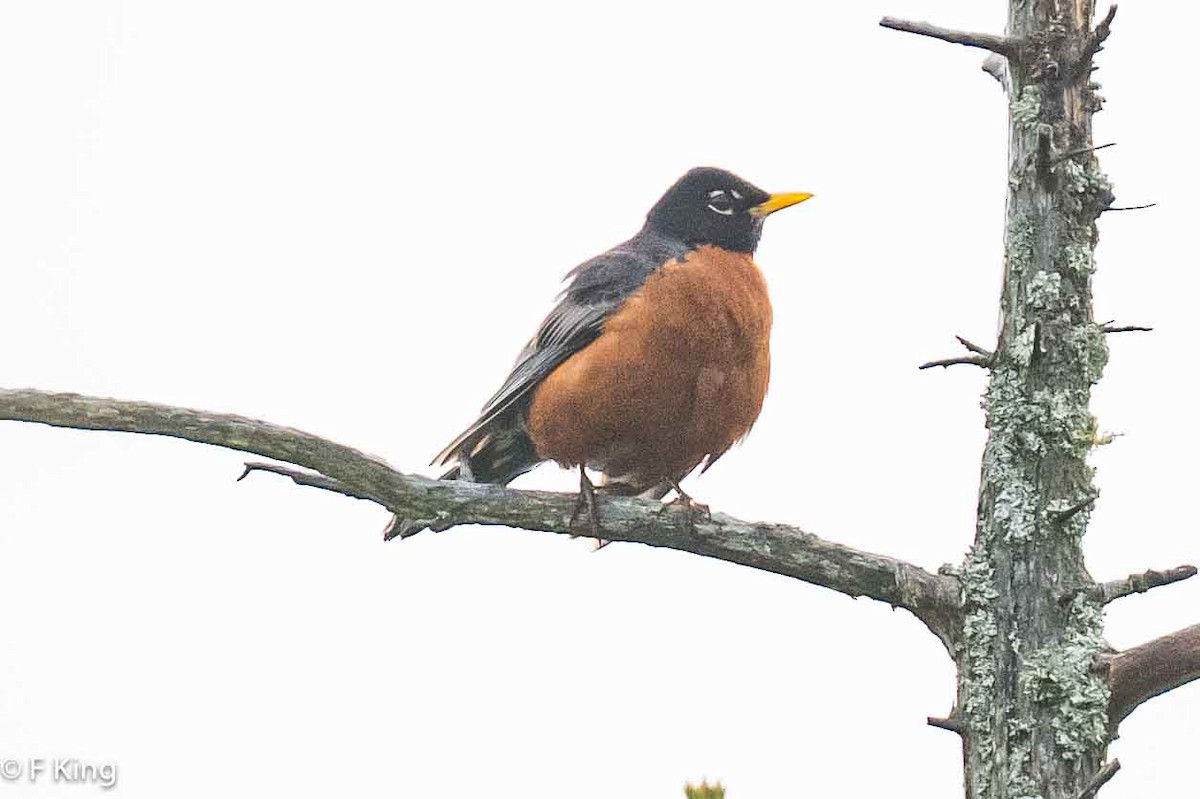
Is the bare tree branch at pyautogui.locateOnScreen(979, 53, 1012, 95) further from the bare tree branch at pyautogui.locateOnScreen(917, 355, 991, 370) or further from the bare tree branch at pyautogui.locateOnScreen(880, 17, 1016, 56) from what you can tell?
the bare tree branch at pyautogui.locateOnScreen(917, 355, 991, 370)

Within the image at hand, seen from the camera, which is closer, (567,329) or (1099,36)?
(1099,36)

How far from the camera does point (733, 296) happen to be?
505 cm

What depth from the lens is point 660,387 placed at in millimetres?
4797

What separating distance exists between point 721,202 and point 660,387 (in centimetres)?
138

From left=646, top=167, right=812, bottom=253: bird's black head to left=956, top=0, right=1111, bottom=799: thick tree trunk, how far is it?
2.34 meters

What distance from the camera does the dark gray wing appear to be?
5113 millimetres

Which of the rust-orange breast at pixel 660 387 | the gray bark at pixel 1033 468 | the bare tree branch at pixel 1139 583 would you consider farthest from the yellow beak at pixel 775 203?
the bare tree branch at pixel 1139 583

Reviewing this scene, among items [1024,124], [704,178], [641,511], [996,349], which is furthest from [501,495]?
[704,178]

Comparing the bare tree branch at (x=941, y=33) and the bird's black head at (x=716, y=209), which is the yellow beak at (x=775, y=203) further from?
the bare tree branch at (x=941, y=33)

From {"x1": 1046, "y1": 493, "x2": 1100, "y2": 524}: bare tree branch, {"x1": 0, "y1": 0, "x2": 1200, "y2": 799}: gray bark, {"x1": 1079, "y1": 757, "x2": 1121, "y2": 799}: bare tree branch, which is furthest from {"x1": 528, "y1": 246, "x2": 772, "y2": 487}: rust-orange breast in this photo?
{"x1": 1079, "y1": 757, "x2": 1121, "y2": 799}: bare tree branch

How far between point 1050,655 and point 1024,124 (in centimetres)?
124

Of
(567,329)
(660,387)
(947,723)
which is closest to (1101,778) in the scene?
(947,723)

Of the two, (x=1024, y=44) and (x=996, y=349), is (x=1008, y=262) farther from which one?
(x=1024, y=44)

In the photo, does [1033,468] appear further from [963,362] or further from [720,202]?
[720,202]
